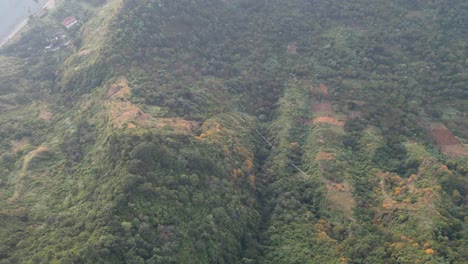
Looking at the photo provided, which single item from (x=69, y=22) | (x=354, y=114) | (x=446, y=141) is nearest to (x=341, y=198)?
(x=354, y=114)

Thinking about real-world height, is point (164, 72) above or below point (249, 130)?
above

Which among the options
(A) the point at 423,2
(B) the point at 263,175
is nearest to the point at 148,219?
(B) the point at 263,175

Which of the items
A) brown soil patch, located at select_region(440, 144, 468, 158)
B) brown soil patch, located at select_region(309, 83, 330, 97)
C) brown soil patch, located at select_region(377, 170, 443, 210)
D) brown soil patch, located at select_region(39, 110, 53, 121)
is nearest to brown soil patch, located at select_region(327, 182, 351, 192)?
brown soil patch, located at select_region(377, 170, 443, 210)

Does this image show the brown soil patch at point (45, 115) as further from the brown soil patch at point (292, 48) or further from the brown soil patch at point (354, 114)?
the brown soil patch at point (354, 114)

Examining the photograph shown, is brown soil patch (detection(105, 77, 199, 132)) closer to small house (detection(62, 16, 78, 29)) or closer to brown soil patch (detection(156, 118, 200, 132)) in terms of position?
brown soil patch (detection(156, 118, 200, 132))

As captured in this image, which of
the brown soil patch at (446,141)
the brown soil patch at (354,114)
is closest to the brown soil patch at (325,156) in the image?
the brown soil patch at (354,114)

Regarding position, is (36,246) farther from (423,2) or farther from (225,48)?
(423,2)

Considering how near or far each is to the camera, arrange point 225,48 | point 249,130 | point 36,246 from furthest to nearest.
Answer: point 225,48 → point 249,130 → point 36,246
